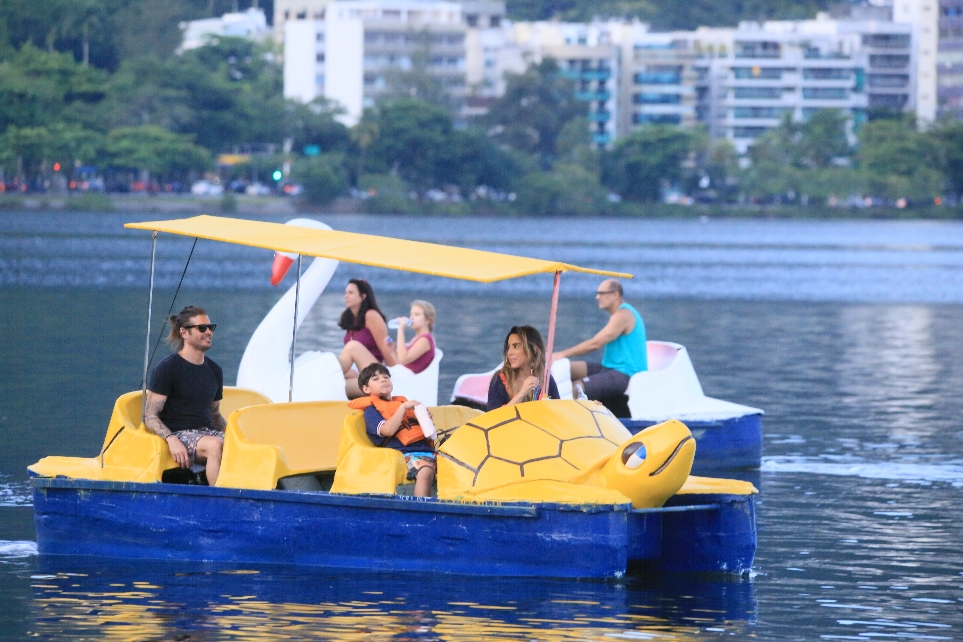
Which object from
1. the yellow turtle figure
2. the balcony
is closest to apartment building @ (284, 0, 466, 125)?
the balcony

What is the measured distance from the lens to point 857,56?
188500 millimetres

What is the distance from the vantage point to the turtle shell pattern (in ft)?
32.8

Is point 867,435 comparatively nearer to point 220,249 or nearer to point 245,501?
point 245,501

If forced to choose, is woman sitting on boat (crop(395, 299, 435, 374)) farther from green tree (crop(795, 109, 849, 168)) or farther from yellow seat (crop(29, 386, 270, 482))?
green tree (crop(795, 109, 849, 168))

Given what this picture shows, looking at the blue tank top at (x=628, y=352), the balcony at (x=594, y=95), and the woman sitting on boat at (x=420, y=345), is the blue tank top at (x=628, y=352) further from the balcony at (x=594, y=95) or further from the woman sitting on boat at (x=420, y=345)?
the balcony at (x=594, y=95)

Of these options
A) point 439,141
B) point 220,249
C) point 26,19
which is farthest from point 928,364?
point 26,19

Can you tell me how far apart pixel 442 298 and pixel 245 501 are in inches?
1355

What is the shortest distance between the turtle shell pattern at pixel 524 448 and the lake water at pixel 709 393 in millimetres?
571

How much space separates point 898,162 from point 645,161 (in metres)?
21.5

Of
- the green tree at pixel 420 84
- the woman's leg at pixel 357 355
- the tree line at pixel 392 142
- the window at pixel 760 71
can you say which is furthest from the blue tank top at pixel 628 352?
the window at pixel 760 71

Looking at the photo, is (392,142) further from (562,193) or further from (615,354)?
(615,354)

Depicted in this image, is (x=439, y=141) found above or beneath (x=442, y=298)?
above

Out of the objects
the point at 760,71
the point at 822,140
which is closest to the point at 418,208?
the point at 822,140

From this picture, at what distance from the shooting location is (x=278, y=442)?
11258mm
